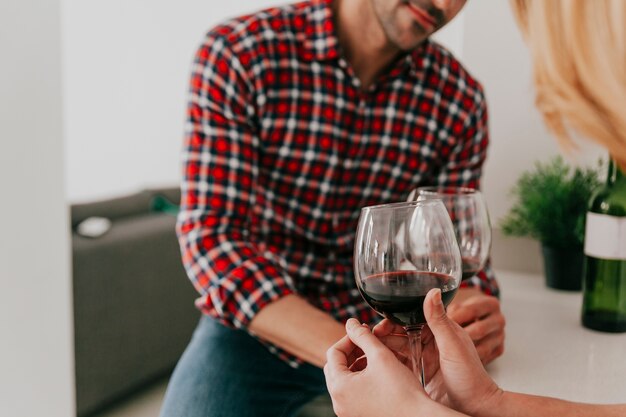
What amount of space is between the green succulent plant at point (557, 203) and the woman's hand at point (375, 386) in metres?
0.92

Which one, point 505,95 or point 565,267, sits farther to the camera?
point 505,95

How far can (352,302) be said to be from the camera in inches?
54.8

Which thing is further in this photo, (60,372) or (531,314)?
(60,372)

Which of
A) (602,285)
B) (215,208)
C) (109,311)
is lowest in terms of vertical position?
(109,311)

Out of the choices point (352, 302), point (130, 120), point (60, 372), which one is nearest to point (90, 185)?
point (130, 120)

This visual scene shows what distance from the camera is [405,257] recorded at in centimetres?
70

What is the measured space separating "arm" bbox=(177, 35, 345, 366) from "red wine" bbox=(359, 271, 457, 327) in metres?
0.38

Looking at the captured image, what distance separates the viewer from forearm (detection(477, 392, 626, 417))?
0.73 meters

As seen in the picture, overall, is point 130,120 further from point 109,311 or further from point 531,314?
point 531,314

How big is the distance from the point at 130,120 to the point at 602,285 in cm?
440

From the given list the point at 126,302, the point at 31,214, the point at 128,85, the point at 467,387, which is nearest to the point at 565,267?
the point at 467,387

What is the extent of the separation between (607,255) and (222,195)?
2.15 ft

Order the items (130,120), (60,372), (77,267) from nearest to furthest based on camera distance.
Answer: (60,372), (77,267), (130,120)

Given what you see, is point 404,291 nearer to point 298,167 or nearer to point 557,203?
point 298,167
